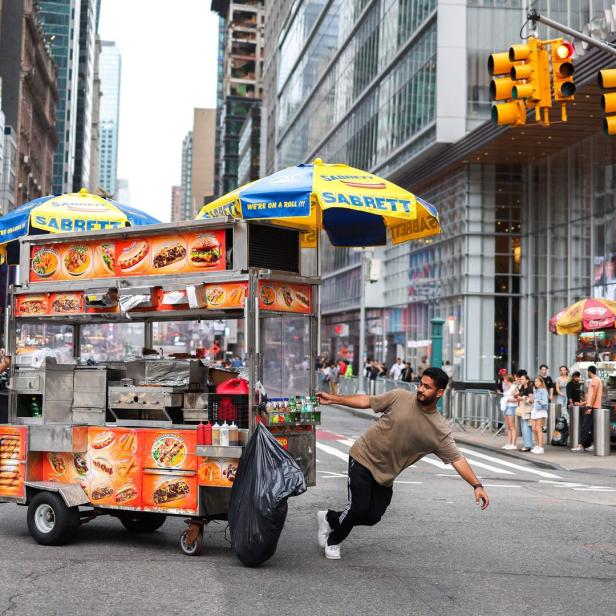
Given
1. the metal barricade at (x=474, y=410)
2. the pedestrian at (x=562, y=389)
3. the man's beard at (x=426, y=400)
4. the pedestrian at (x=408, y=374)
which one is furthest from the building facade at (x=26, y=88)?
the man's beard at (x=426, y=400)

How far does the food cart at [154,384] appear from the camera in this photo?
26.7 feet

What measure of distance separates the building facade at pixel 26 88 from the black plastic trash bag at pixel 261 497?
218ft

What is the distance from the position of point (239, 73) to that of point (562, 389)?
152 meters

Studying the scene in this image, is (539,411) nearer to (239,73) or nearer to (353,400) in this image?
(353,400)

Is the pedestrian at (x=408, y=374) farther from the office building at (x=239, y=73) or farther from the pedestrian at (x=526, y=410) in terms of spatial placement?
the office building at (x=239, y=73)

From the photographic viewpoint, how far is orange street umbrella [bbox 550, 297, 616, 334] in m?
21.2

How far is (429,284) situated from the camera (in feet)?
139

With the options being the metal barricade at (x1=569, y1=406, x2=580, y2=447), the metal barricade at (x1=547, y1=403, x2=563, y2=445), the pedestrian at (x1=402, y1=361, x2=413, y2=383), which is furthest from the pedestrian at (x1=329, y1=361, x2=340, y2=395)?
the metal barricade at (x1=569, y1=406, x2=580, y2=447)

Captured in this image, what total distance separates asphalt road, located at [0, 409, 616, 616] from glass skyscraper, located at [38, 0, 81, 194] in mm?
130190

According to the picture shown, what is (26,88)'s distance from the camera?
78.3 meters

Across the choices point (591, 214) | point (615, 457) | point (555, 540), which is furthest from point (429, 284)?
point (555, 540)

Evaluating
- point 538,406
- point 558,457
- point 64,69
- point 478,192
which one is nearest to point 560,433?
point 538,406

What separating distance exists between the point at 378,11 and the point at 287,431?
4496cm

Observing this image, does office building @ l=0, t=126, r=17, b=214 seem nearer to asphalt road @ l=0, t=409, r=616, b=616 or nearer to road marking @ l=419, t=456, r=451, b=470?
road marking @ l=419, t=456, r=451, b=470
